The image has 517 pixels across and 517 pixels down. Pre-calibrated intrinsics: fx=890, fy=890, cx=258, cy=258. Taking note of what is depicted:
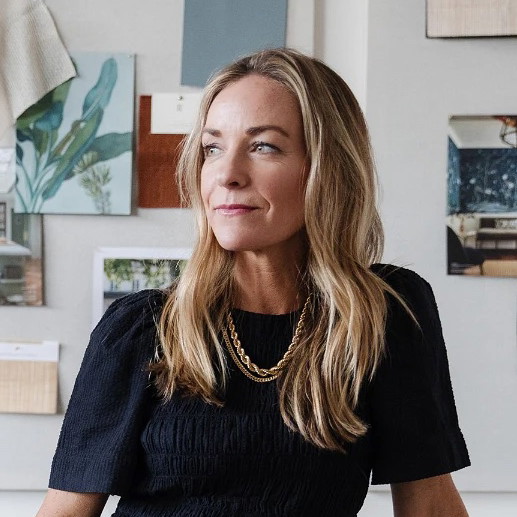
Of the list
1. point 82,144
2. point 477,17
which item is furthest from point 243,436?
point 477,17

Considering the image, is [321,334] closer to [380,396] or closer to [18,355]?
[380,396]

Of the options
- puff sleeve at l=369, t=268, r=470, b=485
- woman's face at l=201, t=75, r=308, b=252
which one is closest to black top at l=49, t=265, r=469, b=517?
puff sleeve at l=369, t=268, r=470, b=485

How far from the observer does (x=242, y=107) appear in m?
0.97

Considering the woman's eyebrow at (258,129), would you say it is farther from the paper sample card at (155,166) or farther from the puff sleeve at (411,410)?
the paper sample card at (155,166)

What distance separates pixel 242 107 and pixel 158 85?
593 millimetres

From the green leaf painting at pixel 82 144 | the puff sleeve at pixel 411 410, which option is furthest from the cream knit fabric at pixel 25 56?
the puff sleeve at pixel 411 410

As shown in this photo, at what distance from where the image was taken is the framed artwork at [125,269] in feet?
5.00

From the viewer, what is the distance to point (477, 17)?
1452 millimetres

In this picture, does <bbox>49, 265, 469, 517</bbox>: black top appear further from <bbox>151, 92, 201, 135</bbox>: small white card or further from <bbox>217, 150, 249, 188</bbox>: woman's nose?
<bbox>151, 92, 201, 135</bbox>: small white card

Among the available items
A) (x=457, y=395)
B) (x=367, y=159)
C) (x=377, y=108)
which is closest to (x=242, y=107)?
(x=367, y=159)

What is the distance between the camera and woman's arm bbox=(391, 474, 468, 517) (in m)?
0.97

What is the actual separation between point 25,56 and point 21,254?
0.34 metres

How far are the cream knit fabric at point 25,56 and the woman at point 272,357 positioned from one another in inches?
23.1

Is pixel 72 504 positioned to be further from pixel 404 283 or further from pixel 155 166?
pixel 155 166
